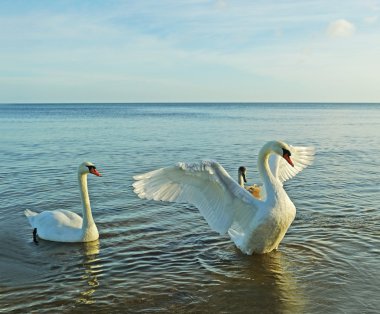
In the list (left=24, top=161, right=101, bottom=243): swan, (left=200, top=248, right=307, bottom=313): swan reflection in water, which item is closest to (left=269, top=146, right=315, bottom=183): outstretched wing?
(left=200, top=248, right=307, bottom=313): swan reflection in water

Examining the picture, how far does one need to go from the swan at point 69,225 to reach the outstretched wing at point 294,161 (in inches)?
125

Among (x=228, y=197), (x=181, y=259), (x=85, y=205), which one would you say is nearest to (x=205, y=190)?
(x=228, y=197)

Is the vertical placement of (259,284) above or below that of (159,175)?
below

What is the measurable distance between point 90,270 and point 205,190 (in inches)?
83.6

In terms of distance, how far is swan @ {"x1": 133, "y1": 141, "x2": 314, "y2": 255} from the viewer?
756 centimetres

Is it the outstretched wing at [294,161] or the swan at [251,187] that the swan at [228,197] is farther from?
the swan at [251,187]

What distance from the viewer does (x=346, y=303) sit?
6262 millimetres

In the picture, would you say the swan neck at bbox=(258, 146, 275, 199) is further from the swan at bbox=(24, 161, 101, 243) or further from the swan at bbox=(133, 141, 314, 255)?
the swan at bbox=(24, 161, 101, 243)

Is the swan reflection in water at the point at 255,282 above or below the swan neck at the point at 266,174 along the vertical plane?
below

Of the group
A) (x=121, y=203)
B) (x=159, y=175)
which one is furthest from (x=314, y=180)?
(x=159, y=175)

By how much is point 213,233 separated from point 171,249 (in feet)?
4.04

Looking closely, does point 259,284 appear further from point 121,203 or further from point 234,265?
point 121,203

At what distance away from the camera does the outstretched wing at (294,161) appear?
9180 millimetres

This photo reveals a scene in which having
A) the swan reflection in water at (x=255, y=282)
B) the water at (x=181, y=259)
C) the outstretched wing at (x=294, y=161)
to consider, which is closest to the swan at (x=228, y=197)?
the swan reflection in water at (x=255, y=282)
